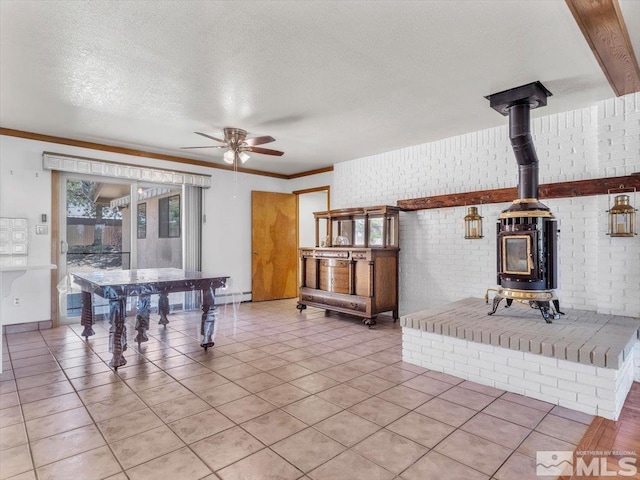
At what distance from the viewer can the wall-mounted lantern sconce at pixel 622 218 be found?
3250mm

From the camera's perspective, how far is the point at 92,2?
2092 millimetres

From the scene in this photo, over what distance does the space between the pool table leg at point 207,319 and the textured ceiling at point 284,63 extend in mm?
1924

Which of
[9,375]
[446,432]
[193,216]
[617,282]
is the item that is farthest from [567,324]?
[193,216]

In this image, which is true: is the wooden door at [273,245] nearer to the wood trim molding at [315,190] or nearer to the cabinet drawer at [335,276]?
the wood trim molding at [315,190]

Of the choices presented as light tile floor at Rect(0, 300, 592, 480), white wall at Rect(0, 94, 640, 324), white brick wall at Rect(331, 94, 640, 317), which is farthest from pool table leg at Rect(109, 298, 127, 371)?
white brick wall at Rect(331, 94, 640, 317)

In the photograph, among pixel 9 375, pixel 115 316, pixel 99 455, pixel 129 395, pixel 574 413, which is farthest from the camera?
pixel 115 316

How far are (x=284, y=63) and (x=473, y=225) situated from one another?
9.90ft

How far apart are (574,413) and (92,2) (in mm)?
3946

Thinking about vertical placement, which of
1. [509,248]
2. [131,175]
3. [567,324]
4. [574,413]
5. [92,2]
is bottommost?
[574,413]

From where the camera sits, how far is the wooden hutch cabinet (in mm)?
4957

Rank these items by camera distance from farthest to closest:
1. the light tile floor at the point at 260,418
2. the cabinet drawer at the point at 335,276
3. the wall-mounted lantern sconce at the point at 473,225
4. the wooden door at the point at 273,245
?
the wooden door at the point at 273,245 < the cabinet drawer at the point at 335,276 < the wall-mounted lantern sconce at the point at 473,225 < the light tile floor at the point at 260,418

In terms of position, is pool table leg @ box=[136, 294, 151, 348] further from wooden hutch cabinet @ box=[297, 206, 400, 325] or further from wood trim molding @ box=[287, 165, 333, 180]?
wood trim molding @ box=[287, 165, 333, 180]

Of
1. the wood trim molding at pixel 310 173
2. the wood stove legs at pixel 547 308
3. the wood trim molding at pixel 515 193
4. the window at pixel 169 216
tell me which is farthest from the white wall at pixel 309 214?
the wood stove legs at pixel 547 308

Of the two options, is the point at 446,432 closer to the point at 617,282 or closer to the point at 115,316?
the point at 617,282
